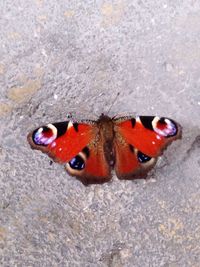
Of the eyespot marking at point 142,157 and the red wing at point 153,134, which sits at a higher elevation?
the red wing at point 153,134

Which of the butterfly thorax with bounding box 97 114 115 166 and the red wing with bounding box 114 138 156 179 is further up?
the butterfly thorax with bounding box 97 114 115 166

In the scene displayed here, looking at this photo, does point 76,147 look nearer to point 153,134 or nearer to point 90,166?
point 90,166

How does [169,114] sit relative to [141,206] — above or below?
above

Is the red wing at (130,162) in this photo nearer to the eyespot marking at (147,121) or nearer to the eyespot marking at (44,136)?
the eyespot marking at (147,121)

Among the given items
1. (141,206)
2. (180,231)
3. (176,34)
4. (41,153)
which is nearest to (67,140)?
(41,153)

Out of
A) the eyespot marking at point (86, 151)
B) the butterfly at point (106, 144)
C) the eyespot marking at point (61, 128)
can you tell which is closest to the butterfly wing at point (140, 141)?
the butterfly at point (106, 144)

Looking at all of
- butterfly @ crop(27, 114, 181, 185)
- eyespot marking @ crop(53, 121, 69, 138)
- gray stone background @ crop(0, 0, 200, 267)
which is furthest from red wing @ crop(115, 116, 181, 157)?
eyespot marking @ crop(53, 121, 69, 138)

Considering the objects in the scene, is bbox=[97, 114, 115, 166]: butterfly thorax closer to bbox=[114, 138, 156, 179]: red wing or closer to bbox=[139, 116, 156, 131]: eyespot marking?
bbox=[114, 138, 156, 179]: red wing

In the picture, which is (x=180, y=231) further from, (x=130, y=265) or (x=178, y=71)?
(x=178, y=71)
